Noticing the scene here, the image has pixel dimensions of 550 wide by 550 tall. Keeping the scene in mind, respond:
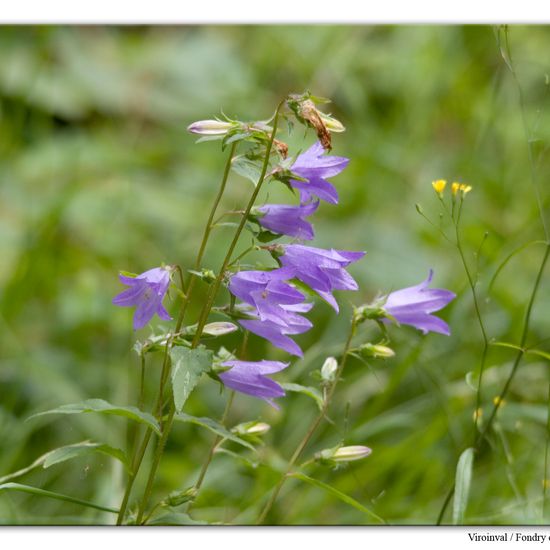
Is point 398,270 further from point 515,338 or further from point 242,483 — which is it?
point 242,483

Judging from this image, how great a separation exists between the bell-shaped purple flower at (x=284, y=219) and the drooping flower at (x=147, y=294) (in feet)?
0.42

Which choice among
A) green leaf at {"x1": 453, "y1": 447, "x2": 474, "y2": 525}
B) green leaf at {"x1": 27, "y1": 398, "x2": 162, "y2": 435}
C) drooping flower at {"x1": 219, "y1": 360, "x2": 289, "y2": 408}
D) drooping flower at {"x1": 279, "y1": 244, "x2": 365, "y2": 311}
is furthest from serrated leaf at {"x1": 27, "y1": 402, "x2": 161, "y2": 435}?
green leaf at {"x1": 453, "y1": 447, "x2": 474, "y2": 525}

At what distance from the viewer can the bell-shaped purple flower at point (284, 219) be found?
110cm

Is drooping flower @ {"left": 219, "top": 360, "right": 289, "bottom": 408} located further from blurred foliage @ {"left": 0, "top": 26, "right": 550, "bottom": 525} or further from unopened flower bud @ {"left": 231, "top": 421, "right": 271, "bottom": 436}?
blurred foliage @ {"left": 0, "top": 26, "right": 550, "bottom": 525}

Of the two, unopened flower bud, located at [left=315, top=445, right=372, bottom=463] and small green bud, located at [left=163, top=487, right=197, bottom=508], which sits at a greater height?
unopened flower bud, located at [left=315, top=445, right=372, bottom=463]

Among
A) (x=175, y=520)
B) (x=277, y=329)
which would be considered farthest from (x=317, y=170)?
(x=175, y=520)

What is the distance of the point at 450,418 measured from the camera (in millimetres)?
1812

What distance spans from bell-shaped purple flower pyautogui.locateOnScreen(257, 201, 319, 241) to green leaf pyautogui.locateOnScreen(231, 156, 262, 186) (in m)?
0.04

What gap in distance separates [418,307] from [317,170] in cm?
25

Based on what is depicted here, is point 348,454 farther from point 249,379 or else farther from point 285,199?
point 285,199

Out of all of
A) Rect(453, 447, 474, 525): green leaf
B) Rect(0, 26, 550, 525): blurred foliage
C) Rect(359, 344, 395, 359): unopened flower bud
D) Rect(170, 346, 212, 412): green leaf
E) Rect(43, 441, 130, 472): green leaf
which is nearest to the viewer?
Rect(170, 346, 212, 412): green leaf

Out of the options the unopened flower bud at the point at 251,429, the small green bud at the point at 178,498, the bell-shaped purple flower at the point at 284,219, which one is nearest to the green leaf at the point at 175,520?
the small green bud at the point at 178,498

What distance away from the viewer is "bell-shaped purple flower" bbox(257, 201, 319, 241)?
1.10 m

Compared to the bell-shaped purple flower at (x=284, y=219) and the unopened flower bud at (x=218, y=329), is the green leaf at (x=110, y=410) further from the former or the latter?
the bell-shaped purple flower at (x=284, y=219)
